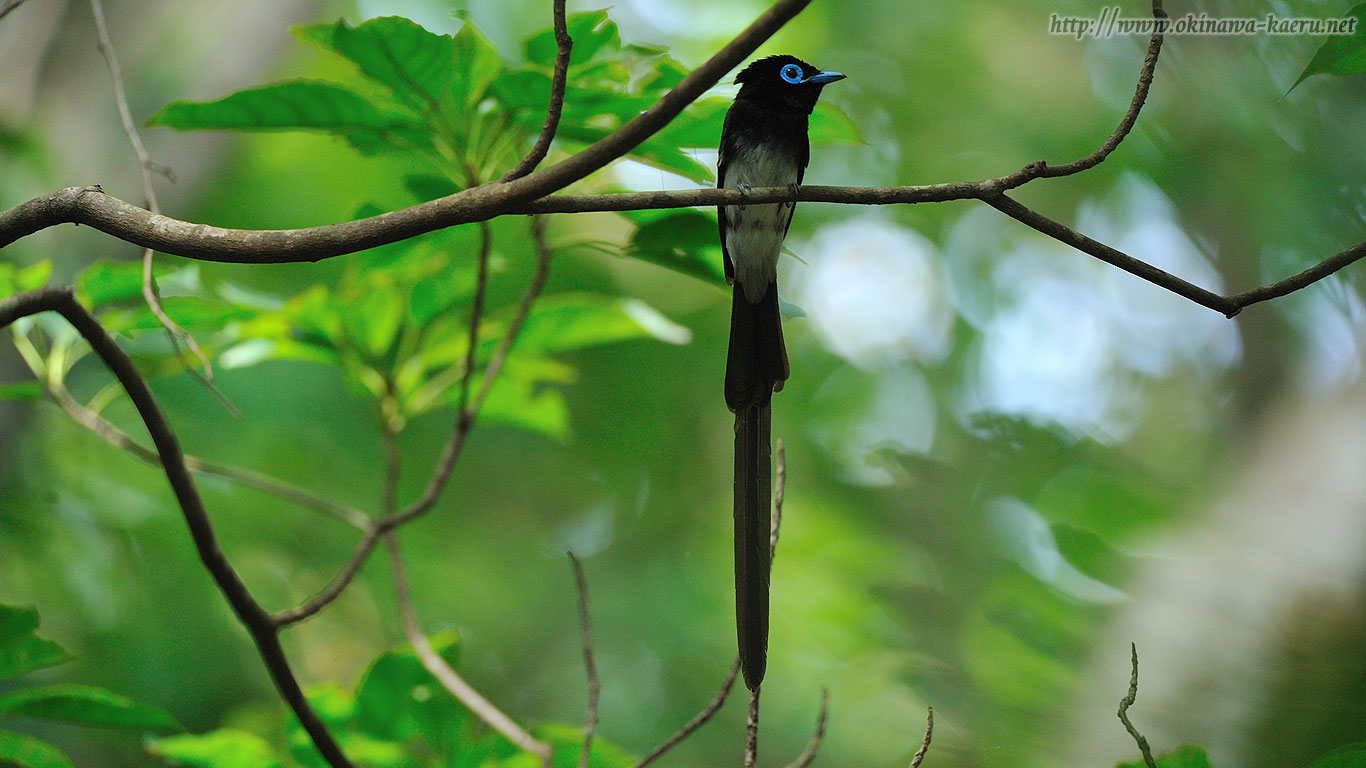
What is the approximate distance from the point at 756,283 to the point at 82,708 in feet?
3.71

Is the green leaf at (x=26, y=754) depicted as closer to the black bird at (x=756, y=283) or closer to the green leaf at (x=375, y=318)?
the green leaf at (x=375, y=318)

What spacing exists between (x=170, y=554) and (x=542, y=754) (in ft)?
8.66

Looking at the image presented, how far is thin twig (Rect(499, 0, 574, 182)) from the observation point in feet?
2.65

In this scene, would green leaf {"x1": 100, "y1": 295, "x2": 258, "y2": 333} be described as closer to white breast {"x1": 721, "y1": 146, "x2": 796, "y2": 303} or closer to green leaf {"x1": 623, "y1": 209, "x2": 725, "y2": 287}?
green leaf {"x1": 623, "y1": 209, "x2": 725, "y2": 287}

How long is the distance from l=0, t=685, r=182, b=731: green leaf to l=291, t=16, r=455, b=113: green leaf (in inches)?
32.9

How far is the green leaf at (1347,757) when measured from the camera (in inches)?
36.0

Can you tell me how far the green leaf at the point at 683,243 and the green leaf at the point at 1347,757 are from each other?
898 mm

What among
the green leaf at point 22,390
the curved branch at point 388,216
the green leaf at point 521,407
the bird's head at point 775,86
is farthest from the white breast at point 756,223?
the green leaf at point 22,390

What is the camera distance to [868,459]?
3316 millimetres

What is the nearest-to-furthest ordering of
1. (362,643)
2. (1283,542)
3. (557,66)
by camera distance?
1. (557,66)
2. (1283,542)
3. (362,643)

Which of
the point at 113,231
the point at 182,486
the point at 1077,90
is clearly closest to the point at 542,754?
the point at 182,486

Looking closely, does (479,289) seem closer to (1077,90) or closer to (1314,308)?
(1314,308)

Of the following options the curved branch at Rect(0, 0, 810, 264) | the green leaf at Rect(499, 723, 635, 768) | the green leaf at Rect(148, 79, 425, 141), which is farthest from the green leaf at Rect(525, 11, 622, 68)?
the green leaf at Rect(499, 723, 635, 768)

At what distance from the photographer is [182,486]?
3.51 ft
